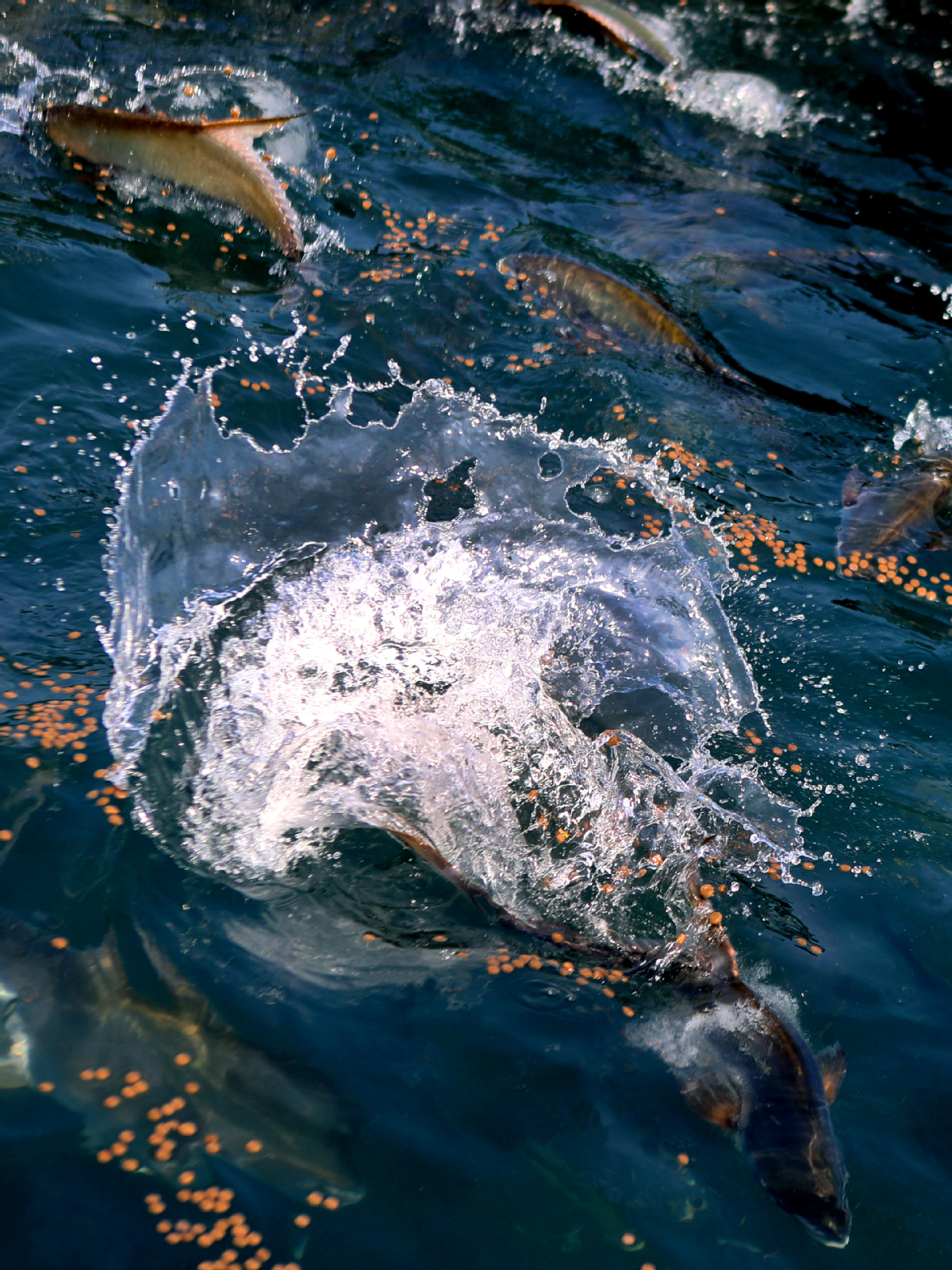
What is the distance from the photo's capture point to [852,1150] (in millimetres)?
3148

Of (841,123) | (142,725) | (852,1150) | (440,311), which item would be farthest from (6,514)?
(841,123)

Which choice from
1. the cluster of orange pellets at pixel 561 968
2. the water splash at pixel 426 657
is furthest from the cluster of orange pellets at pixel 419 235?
the cluster of orange pellets at pixel 561 968

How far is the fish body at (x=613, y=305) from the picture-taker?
5852 mm

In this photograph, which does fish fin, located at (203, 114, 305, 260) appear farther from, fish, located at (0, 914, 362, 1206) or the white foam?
fish, located at (0, 914, 362, 1206)

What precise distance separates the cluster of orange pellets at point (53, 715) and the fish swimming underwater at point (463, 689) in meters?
0.15

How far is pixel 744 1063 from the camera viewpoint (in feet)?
10.4

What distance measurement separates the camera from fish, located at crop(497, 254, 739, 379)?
19.2 ft

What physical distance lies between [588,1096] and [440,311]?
442 centimetres

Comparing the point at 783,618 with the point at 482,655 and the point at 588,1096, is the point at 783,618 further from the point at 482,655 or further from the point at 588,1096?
the point at 588,1096

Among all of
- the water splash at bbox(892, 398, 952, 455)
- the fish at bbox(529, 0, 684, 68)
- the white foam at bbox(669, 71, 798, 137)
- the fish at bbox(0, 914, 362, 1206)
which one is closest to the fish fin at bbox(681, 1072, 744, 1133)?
the fish at bbox(0, 914, 362, 1206)

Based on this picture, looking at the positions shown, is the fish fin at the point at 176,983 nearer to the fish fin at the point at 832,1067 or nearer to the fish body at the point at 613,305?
the fish fin at the point at 832,1067

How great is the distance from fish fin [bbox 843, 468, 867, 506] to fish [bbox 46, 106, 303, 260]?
3.51 m

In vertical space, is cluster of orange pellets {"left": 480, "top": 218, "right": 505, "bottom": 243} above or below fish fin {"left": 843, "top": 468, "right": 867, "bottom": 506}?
above

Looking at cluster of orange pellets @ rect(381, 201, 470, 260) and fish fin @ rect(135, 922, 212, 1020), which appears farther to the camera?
cluster of orange pellets @ rect(381, 201, 470, 260)
